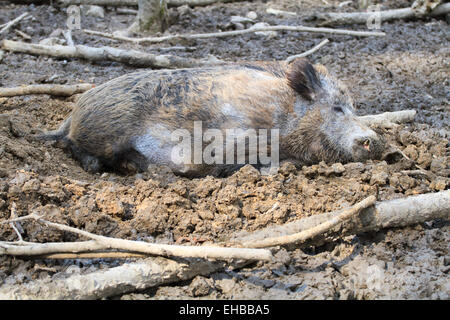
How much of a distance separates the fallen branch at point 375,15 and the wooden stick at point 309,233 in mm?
5294

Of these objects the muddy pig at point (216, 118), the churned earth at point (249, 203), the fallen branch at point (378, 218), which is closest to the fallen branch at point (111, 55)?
the churned earth at point (249, 203)

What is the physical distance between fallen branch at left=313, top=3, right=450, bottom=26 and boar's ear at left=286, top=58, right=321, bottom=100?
3.76m

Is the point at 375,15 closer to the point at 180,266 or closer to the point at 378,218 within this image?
the point at 378,218

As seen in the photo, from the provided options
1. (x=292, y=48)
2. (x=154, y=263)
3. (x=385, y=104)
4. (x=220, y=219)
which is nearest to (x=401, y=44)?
(x=292, y=48)

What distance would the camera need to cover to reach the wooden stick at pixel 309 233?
2961 mm

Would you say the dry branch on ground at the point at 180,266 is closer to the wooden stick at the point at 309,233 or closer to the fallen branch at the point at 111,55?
the wooden stick at the point at 309,233

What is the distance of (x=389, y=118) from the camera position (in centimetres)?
507

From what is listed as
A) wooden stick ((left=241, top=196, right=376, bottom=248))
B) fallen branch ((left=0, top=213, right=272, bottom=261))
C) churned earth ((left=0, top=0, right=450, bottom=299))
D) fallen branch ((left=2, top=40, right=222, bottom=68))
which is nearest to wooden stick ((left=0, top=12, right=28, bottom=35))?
fallen branch ((left=2, top=40, right=222, bottom=68))

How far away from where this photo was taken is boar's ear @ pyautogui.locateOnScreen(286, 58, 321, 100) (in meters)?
4.35

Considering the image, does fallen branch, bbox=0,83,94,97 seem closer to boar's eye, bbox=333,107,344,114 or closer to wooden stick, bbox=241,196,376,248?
boar's eye, bbox=333,107,344,114

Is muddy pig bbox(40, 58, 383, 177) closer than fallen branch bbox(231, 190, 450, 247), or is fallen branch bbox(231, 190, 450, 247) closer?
fallen branch bbox(231, 190, 450, 247)

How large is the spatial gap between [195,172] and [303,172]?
87 centimetres

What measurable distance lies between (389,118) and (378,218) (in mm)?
2050
